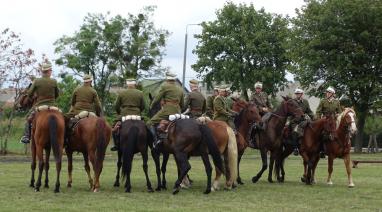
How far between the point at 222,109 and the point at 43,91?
16.9 ft

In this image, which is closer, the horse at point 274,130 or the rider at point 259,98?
the horse at point 274,130

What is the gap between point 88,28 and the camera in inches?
2067

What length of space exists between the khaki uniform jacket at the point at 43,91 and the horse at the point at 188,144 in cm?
301

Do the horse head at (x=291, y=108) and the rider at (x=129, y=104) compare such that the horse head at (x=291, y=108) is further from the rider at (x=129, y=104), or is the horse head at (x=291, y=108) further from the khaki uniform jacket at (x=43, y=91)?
the khaki uniform jacket at (x=43, y=91)

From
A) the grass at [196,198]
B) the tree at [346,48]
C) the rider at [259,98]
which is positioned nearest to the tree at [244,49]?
the tree at [346,48]

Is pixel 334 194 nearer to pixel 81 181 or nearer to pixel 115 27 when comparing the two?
pixel 81 181

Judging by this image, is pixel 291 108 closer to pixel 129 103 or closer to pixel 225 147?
pixel 225 147

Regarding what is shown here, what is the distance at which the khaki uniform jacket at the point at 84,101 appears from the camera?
16891 mm

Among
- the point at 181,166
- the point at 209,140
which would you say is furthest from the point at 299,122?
the point at 181,166

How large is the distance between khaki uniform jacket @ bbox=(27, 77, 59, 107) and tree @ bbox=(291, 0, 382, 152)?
35797 millimetres

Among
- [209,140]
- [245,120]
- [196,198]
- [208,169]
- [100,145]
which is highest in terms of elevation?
[245,120]

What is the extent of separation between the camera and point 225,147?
16.9 m

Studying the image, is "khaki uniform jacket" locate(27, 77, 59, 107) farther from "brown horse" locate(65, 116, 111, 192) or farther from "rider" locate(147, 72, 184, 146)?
"rider" locate(147, 72, 184, 146)

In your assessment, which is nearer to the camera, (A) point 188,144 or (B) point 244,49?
(A) point 188,144
